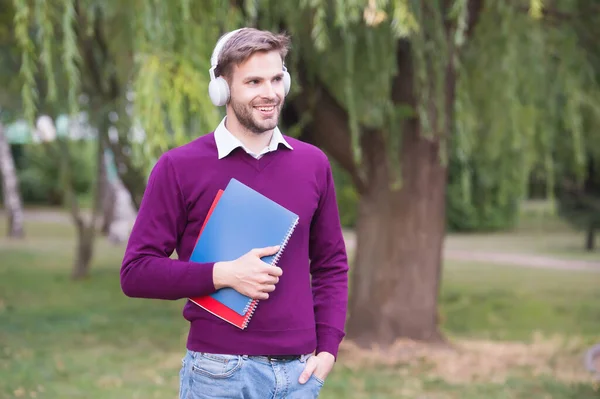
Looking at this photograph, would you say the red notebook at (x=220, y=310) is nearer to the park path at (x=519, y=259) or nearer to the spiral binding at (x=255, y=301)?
the spiral binding at (x=255, y=301)

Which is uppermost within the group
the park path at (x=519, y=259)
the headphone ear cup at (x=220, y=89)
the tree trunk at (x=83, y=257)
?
the headphone ear cup at (x=220, y=89)

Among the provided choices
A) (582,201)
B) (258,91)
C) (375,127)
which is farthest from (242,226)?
(582,201)

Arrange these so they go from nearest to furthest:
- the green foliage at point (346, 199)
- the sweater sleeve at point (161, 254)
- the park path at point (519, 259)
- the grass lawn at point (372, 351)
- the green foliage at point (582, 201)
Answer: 1. the sweater sleeve at point (161, 254)
2. the grass lawn at point (372, 351)
3. the green foliage at point (582, 201)
4. the park path at point (519, 259)
5. the green foliage at point (346, 199)

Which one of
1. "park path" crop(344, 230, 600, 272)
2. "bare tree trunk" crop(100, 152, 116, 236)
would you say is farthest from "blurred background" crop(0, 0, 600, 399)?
"bare tree trunk" crop(100, 152, 116, 236)

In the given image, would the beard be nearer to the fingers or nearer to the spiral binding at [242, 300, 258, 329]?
the spiral binding at [242, 300, 258, 329]

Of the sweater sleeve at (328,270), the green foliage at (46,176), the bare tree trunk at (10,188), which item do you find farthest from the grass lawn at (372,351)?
the green foliage at (46,176)

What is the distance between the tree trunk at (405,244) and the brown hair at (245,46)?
5741mm

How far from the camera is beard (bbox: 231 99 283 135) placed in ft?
8.04

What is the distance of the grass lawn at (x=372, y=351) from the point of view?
23.1 ft

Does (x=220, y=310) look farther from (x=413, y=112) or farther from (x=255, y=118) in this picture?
(x=413, y=112)

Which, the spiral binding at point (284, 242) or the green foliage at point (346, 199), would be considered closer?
the spiral binding at point (284, 242)

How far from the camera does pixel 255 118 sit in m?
2.45

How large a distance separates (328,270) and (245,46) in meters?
0.67

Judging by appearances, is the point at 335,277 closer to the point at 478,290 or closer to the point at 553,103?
the point at 553,103
